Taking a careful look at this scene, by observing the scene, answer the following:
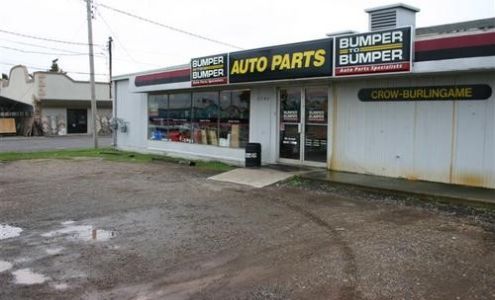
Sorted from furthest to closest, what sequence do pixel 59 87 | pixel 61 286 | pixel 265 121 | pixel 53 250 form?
pixel 59 87
pixel 265 121
pixel 53 250
pixel 61 286

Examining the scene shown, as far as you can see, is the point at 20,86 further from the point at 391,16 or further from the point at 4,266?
the point at 4,266

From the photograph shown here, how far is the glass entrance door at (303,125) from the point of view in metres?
13.8

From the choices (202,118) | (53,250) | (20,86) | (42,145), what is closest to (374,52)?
(53,250)

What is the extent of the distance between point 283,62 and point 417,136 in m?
4.01

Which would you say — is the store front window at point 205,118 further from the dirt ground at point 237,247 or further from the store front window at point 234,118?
the dirt ground at point 237,247

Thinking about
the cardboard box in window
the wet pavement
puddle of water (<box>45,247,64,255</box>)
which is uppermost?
the cardboard box in window

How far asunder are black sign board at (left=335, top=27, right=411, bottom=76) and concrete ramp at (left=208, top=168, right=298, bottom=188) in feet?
9.74

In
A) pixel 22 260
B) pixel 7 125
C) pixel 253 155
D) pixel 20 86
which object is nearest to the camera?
pixel 22 260

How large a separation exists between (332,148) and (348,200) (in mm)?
3517

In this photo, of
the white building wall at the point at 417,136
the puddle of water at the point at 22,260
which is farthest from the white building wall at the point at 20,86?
the puddle of water at the point at 22,260

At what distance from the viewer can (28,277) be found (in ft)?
18.4

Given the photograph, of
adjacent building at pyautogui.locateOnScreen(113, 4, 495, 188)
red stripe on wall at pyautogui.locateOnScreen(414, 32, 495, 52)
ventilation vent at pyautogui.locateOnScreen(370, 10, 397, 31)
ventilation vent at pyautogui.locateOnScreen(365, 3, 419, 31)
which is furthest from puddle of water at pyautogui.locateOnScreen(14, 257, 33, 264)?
ventilation vent at pyautogui.locateOnScreen(370, 10, 397, 31)

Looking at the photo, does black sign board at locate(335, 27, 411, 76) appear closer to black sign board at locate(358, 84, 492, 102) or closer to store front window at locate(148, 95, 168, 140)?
black sign board at locate(358, 84, 492, 102)

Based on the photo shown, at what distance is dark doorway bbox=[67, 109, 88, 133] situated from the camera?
147 ft
